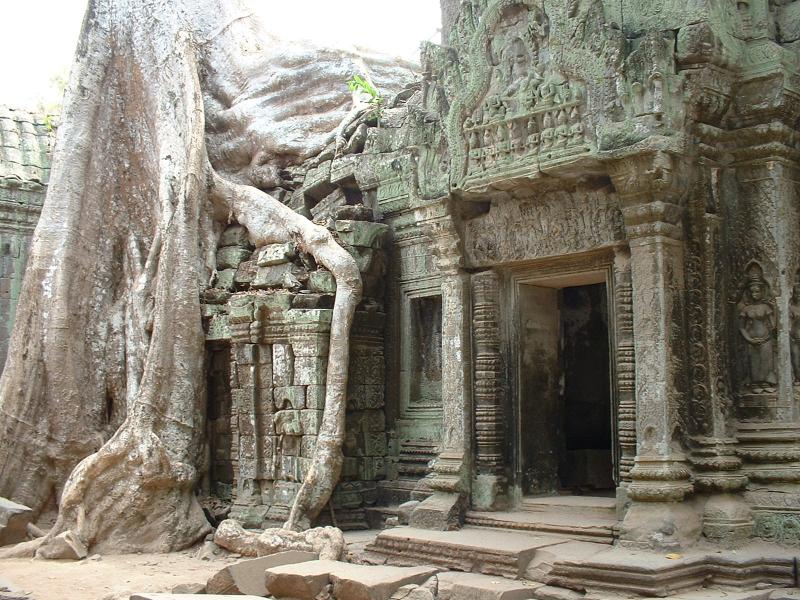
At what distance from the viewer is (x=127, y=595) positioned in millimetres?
6746

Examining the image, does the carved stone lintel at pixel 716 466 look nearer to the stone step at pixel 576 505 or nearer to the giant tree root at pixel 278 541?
the stone step at pixel 576 505

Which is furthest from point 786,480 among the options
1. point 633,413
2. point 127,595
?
point 127,595

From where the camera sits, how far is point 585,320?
8977mm

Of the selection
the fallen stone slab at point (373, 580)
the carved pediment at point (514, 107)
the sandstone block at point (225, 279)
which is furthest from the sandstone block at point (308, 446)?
the carved pediment at point (514, 107)

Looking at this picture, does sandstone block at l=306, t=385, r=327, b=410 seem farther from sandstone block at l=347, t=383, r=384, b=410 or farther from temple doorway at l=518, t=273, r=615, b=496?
temple doorway at l=518, t=273, r=615, b=496

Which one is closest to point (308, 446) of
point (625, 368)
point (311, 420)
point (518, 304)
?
point (311, 420)

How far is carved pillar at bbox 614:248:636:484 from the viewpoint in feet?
21.4

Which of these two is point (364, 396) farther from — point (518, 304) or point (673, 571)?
point (673, 571)

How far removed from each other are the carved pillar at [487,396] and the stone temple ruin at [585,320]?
15 millimetres

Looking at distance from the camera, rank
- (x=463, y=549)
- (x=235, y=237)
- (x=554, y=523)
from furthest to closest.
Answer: (x=235, y=237), (x=554, y=523), (x=463, y=549)

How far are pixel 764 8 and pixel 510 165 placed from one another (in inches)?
78.3

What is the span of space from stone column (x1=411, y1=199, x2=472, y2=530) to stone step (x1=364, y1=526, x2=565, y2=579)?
22 centimetres

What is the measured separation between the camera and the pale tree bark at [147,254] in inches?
356

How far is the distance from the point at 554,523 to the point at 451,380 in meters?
1.41
